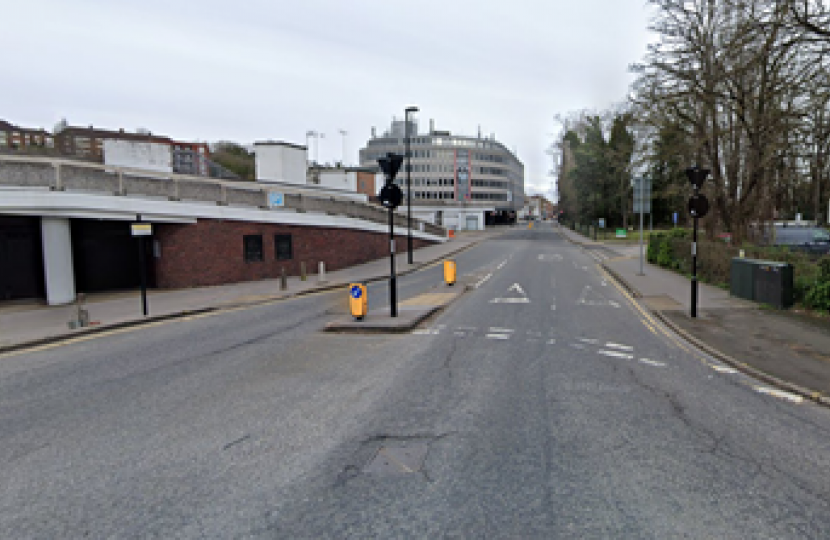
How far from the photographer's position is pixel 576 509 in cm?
418

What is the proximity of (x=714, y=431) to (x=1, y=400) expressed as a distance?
9441mm

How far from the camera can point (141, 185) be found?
725 inches

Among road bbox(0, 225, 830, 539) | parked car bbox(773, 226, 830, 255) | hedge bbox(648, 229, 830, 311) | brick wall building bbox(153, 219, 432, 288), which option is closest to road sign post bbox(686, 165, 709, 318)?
hedge bbox(648, 229, 830, 311)

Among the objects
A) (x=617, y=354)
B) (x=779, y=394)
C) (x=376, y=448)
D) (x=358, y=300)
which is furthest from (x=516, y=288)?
(x=376, y=448)

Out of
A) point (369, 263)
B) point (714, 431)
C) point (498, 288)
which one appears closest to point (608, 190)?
point (369, 263)

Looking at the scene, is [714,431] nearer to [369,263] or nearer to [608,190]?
[369,263]

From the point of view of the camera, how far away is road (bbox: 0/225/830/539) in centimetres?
411

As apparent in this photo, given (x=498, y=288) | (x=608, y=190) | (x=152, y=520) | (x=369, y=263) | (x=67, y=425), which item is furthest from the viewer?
(x=608, y=190)

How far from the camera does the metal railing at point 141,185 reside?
15492 mm

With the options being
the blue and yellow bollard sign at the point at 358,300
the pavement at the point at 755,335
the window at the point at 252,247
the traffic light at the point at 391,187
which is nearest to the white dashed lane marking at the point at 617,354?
the pavement at the point at 755,335

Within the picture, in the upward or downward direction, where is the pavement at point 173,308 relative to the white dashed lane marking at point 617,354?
upward

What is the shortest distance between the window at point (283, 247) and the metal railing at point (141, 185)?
1239mm

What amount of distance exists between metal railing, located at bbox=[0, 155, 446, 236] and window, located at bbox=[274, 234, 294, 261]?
1239 millimetres

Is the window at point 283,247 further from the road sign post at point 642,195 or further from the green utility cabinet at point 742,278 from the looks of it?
the green utility cabinet at point 742,278
